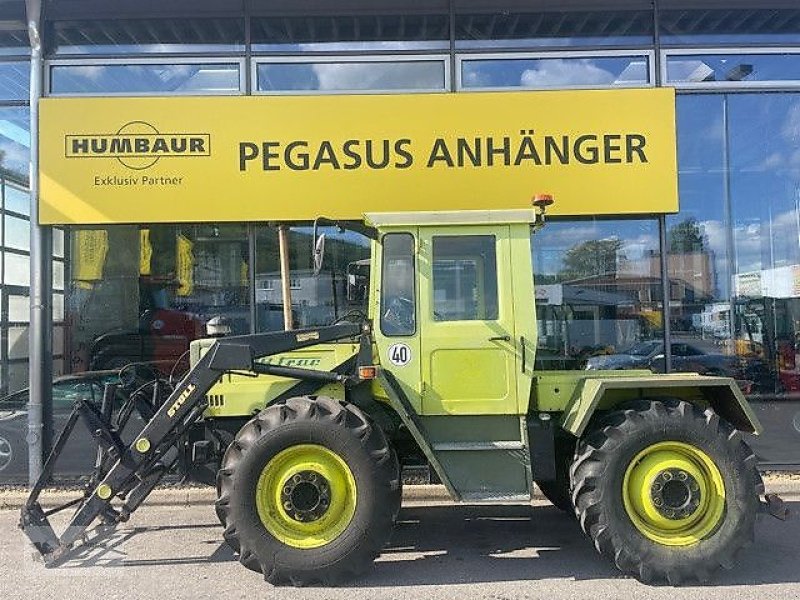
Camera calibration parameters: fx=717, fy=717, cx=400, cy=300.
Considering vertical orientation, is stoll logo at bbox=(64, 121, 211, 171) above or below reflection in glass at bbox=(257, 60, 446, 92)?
below

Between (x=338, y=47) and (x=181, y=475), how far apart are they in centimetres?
513

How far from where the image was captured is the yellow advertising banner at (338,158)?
7633 mm

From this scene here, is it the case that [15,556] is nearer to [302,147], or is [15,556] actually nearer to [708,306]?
[302,147]

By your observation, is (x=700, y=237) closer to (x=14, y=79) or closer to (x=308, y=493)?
(x=308, y=493)

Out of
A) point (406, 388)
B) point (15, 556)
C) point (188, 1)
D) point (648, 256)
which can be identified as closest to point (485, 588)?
point (406, 388)

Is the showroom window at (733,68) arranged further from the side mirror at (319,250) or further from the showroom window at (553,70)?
the side mirror at (319,250)

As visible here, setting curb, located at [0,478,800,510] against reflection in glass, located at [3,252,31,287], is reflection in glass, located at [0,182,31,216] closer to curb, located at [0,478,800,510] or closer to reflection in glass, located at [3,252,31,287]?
reflection in glass, located at [3,252,31,287]

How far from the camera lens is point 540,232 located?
26.0 feet

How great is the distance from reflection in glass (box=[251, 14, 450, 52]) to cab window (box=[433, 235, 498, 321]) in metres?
3.84

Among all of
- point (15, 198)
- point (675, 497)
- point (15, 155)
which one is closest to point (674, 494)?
point (675, 497)

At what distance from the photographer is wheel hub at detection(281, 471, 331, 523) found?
15.9ft

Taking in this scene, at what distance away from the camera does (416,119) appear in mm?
7750

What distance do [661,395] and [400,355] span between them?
1.96 meters

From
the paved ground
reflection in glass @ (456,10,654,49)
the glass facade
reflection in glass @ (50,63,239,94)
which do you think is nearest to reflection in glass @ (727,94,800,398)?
the glass facade
